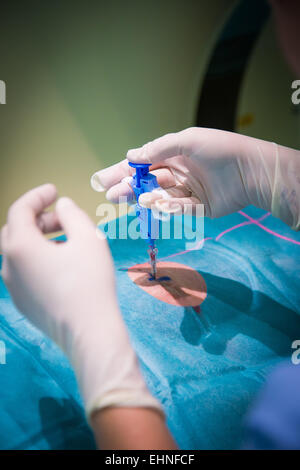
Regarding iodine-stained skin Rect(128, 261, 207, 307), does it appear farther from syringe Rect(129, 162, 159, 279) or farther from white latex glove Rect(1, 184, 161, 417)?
white latex glove Rect(1, 184, 161, 417)

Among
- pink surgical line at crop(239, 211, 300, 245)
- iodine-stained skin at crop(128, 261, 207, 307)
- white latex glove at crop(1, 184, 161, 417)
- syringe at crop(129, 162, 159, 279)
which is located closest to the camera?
white latex glove at crop(1, 184, 161, 417)

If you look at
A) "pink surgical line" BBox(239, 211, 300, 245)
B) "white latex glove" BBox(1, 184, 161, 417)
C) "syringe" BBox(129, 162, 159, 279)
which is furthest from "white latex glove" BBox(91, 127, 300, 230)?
"white latex glove" BBox(1, 184, 161, 417)

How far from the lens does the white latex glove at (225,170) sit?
1305 millimetres

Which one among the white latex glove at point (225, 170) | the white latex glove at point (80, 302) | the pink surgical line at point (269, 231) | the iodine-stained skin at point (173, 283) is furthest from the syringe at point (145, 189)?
the pink surgical line at point (269, 231)

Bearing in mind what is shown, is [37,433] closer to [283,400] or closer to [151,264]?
[283,400]

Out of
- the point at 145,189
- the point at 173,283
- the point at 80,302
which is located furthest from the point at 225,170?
the point at 80,302

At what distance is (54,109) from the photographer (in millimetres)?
1820

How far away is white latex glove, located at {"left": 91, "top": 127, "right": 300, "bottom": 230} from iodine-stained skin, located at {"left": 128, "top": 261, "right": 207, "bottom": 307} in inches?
12.4

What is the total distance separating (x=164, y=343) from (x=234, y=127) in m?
1.55

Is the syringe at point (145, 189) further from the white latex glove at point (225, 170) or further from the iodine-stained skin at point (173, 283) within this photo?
the iodine-stained skin at point (173, 283)

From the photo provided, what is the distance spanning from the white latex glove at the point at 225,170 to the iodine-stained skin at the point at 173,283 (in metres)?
0.32

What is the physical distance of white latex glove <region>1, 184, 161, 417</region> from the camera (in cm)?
70

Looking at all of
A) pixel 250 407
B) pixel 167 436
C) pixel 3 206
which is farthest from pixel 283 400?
pixel 3 206

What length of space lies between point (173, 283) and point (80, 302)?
755 millimetres
